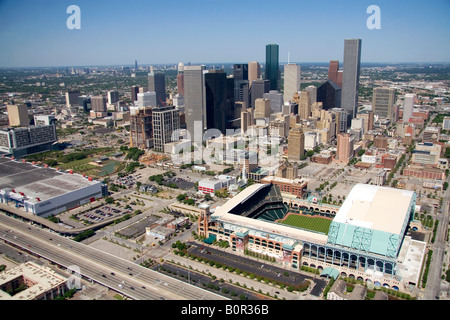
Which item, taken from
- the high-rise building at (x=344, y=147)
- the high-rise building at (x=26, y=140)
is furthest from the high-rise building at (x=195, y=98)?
the high-rise building at (x=344, y=147)

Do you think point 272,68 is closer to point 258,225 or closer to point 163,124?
point 163,124

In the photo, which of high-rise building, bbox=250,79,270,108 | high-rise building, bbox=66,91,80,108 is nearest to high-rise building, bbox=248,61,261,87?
high-rise building, bbox=250,79,270,108

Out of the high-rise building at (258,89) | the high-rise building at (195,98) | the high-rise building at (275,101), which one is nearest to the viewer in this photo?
the high-rise building at (195,98)

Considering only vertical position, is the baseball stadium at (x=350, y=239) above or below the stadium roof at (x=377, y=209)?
below

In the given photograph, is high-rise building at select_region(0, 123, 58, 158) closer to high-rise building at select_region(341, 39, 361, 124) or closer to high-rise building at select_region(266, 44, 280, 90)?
high-rise building at select_region(341, 39, 361, 124)

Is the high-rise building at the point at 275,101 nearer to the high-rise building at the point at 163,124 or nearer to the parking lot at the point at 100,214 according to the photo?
the high-rise building at the point at 163,124

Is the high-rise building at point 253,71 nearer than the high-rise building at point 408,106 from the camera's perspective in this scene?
No
